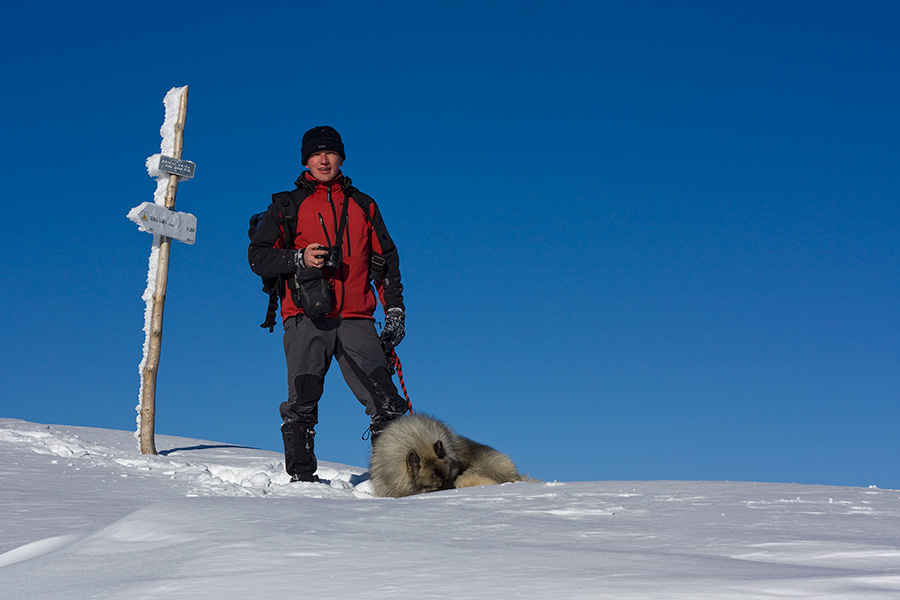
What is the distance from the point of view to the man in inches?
238

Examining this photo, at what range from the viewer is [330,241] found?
6109 mm

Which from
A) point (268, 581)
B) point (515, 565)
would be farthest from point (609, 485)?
point (268, 581)

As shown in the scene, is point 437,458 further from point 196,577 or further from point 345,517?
point 196,577

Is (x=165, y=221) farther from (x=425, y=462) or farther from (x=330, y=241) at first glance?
(x=425, y=462)

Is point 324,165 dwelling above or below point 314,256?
above

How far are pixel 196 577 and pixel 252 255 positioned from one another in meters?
4.48

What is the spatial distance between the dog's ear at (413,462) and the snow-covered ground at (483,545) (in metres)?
1.00

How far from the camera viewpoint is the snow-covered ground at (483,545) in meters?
1.75

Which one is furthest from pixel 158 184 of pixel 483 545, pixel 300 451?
pixel 483 545

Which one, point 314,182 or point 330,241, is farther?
point 314,182

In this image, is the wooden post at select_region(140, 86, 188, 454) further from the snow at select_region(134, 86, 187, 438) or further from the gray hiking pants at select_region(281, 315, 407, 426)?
the gray hiking pants at select_region(281, 315, 407, 426)

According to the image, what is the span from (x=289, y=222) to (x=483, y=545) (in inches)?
168

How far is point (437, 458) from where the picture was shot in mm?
5352

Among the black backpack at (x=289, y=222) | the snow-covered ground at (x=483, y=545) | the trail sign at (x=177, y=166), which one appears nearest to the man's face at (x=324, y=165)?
the black backpack at (x=289, y=222)
